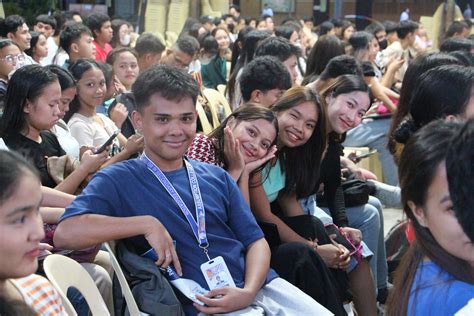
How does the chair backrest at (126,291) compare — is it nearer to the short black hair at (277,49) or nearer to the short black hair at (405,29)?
the short black hair at (277,49)

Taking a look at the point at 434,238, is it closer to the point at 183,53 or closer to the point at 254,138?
the point at 254,138

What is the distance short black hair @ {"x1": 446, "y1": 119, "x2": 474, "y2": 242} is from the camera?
1849 mm

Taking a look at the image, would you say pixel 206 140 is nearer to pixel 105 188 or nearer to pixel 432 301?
pixel 105 188

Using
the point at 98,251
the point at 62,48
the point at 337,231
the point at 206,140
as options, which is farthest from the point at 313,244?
Result: the point at 62,48

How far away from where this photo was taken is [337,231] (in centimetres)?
404

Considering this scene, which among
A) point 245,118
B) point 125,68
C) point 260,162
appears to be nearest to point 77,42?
point 125,68

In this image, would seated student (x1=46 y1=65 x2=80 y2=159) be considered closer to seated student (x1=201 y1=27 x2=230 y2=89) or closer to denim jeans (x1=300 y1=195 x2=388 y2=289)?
denim jeans (x1=300 y1=195 x2=388 y2=289)

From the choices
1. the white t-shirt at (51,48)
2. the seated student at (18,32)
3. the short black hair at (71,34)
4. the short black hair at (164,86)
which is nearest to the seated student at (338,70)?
the short black hair at (164,86)

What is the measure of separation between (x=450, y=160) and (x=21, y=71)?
8.47 feet

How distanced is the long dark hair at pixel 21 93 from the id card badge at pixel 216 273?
1.40m

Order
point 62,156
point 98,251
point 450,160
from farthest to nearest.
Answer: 1. point 62,156
2. point 98,251
3. point 450,160

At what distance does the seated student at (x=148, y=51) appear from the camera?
7273 mm

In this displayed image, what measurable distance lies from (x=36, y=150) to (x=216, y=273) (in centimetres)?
129

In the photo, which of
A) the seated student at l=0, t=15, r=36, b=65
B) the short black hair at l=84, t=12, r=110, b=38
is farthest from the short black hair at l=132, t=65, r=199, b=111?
the short black hair at l=84, t=12, r=110, b=38
